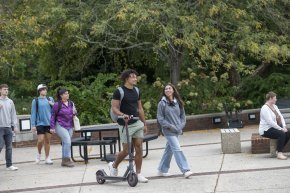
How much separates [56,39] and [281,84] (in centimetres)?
793

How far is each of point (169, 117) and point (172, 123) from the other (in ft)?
0.36

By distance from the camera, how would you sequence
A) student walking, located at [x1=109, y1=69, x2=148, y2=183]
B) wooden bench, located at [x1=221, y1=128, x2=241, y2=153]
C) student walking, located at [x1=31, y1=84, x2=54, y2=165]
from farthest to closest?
1. wooden bench, located at [x1=221, y1=128, x2=241, y2=153]
2. student walking, located at [x1=31, y1=84, x2=54, y2=165]
3. student walking, located at [x1=109, y1=69, x2=148, y2=183]

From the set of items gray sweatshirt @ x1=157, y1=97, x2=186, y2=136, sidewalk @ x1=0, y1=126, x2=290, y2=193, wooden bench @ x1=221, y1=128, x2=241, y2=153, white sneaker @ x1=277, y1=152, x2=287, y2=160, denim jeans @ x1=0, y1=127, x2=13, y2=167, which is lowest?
sidewalk @ x1=0, y1=126, x2=290, y2=193

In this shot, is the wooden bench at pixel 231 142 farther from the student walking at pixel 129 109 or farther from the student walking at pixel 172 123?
the student walking at pixel 129 109

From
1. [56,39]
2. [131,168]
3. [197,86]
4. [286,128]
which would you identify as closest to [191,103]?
[197,86]

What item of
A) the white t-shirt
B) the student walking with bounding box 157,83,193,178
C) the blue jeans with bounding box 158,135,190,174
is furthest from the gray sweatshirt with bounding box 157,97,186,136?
the white t-shirt

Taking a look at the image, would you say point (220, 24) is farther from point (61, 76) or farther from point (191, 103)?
point (61, 76)

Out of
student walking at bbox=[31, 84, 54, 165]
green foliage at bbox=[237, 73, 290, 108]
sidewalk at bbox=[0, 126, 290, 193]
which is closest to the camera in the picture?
sidewalk at bbox=[0, 126, 290, 193]

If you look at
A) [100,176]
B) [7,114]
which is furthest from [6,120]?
[100,176]

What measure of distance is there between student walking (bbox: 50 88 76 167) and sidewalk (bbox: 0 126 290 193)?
353mm

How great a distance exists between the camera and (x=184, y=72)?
2170 centimetres

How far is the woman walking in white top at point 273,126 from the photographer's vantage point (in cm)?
1227

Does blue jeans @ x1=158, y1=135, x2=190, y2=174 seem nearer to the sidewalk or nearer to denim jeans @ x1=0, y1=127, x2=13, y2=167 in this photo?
the sidewalk

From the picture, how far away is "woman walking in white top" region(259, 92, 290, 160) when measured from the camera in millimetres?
12266
